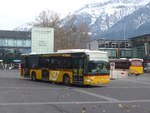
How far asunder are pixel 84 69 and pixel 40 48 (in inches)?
1530

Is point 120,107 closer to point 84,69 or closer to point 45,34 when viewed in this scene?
point 84,69

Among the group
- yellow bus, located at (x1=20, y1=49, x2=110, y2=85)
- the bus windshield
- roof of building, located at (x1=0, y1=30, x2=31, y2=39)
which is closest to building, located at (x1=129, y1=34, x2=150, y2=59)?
roof of building, located at (x1=0, y1=30, x2=31, y2=39)

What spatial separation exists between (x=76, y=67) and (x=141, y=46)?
69362 millimetres

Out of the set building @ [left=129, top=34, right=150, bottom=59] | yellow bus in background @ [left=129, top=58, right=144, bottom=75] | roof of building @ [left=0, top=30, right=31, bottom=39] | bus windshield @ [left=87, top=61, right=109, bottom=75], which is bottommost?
yellow bus in background @ [left=129, top=58, right=144, bottom=75]

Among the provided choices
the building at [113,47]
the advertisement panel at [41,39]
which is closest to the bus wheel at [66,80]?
the advertisement panel at [41,39]

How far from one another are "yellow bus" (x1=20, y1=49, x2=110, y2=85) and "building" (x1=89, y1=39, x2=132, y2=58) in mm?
72526

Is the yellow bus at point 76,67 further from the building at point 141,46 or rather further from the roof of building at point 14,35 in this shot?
the roof of building at point 14,35

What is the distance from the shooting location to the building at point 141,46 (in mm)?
91375

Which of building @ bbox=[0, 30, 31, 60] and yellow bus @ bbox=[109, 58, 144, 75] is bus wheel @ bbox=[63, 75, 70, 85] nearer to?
yellow bus @ bbox=[109, 58, 144, 75]

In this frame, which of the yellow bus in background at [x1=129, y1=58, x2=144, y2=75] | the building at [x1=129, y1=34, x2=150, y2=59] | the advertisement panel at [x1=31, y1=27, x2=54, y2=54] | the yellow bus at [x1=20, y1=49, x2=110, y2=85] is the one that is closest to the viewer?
the yellow bus at [x1=20, y1=49, x2=110, y2=85]

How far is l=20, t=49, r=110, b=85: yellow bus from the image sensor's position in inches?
1093

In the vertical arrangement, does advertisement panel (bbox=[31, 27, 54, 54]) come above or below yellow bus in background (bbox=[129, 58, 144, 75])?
above

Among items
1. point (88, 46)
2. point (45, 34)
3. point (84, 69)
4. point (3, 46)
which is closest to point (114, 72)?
point (84, 69)

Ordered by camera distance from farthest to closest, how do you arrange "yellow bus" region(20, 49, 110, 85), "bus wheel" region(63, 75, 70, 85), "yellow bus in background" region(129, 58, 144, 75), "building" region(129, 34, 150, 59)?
"building" region(129, 34, 150, 59) < "yellow bus in background" region(129, 58, 144, 75) < "bus wheel" region(63, 75, 70, 85) < "yellow bus" region(20, 49, 110, 85)
